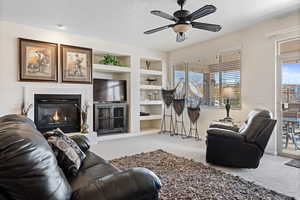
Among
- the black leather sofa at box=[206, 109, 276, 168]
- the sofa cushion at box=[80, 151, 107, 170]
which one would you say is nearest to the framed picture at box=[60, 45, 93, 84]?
the sofa cushion at box=[80, 151, 107, 170]

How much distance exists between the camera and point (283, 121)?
3836 mm

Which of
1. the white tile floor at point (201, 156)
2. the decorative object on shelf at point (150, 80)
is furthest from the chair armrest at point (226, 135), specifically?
the decorative object on shelf at point (150, 80)

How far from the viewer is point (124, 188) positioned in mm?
1112

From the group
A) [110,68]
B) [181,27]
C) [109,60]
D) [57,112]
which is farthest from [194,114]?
[57,112]

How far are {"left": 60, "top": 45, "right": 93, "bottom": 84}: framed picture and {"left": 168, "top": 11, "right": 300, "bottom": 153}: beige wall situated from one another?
3.36 m

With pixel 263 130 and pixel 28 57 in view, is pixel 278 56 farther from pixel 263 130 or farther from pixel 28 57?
pixel 28 57

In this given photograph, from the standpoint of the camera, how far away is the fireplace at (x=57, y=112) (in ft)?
14.1

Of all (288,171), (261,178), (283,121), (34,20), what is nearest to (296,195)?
(261,178)

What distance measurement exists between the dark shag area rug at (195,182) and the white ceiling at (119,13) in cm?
265

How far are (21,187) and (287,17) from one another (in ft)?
15.6

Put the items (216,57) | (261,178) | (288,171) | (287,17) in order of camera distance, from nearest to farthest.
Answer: (261,178)
(288,171)
(287,17)
(216,57)

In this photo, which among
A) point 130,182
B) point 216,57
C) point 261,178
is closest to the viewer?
point 130,182

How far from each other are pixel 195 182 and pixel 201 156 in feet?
4.15

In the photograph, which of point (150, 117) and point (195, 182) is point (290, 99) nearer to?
point (195, 182)
